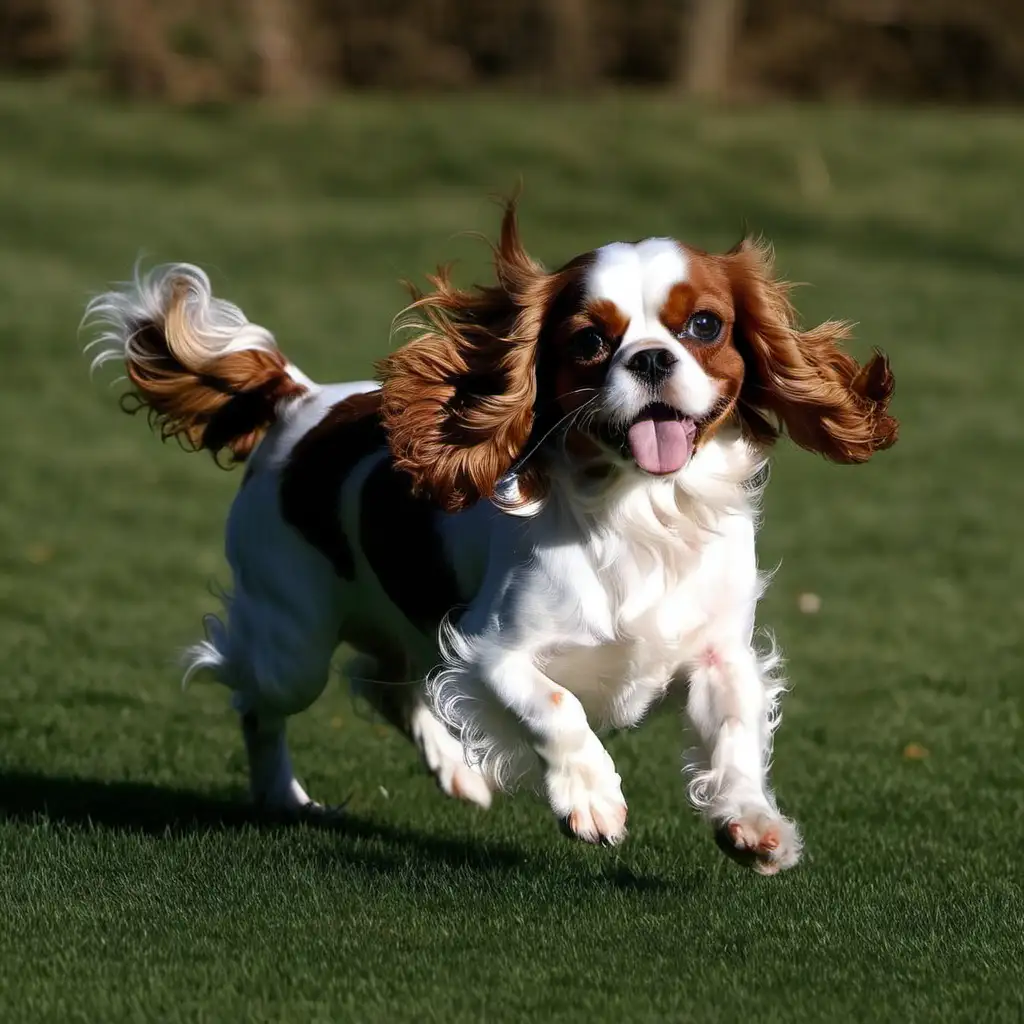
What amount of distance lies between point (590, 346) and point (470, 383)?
1.38 feet

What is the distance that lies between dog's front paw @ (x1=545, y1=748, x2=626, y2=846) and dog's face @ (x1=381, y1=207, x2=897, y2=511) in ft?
2.31

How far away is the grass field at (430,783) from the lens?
4.13 m

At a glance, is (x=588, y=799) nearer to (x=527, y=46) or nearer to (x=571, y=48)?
(x=571, y=48)

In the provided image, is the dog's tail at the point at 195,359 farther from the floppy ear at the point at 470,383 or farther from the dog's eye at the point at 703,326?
the dog's eye at the point at 703,326

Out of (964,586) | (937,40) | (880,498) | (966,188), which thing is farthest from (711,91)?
(964,586)

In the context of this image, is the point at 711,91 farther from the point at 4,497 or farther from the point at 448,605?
the point at 448,605

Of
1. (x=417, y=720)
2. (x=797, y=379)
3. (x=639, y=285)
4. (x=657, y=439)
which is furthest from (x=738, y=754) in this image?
(x=417, y=720)

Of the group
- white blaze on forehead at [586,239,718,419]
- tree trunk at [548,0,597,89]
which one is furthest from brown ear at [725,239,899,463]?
tree trunk at [548,0,597,89]

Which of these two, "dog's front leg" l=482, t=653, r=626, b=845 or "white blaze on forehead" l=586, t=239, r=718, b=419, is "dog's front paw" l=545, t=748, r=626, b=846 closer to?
"dog's front leg" l=482, t=653, r=626, b=845

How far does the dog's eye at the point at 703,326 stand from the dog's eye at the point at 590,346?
0.64 ft

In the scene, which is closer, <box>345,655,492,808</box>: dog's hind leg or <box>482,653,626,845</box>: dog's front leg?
<box>482,653,626,845</box>: dog's front leg

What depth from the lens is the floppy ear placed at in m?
4.84

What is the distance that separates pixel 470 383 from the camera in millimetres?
4980

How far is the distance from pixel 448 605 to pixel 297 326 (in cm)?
1378
